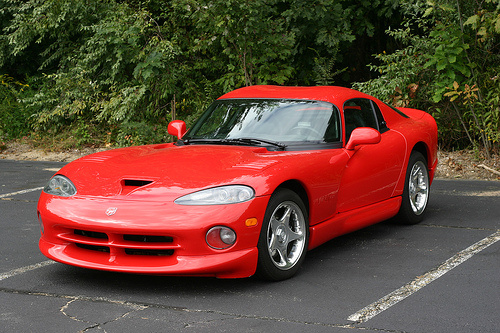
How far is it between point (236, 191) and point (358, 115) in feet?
7.00

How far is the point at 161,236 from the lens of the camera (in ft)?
14.3

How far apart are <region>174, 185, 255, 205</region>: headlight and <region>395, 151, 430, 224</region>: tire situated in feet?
8.25

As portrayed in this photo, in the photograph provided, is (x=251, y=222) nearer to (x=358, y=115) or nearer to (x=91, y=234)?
(x=91, y=234)

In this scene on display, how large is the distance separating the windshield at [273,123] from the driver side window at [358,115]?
185 millimetres

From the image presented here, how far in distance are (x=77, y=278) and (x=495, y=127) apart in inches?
283

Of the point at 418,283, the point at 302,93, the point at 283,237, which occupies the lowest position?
the point at 418,283

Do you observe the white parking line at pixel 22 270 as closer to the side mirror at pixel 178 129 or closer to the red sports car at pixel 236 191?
the red sports car at pixel 236 191

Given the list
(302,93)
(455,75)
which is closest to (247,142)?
(302,93)

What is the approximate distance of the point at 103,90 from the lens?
1480 cm

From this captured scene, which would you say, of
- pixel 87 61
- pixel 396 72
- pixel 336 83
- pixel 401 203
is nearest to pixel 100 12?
pixel 87 61

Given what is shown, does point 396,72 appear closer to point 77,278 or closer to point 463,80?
point 463,80

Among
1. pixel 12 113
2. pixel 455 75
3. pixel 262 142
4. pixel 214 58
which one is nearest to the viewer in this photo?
pixel 262 142

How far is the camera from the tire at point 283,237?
14.9ft

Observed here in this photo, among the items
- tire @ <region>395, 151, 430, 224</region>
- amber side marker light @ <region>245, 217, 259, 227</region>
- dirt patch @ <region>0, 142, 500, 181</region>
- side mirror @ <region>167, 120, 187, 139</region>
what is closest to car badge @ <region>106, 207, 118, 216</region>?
amber side marker light @ <region>245, 217, 259, 227</region>
